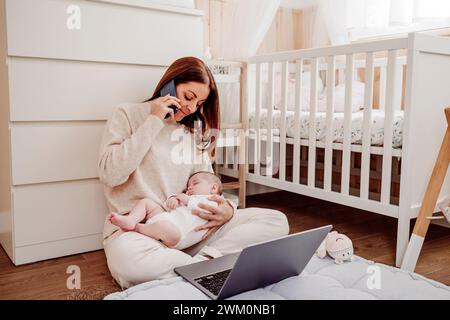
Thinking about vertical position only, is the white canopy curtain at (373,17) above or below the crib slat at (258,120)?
above

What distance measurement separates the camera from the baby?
52.2 inches

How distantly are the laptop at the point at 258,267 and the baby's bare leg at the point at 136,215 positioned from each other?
211mm

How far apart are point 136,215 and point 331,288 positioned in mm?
608

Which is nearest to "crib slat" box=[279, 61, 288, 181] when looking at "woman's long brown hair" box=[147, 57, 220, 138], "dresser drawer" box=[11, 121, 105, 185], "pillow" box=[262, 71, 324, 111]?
"pillow" box=[262, 71, 324, 111]

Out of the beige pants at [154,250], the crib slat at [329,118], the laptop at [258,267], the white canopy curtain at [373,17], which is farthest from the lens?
the white canopy curtain at [373,17]

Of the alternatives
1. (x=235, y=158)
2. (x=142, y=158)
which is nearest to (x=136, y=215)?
(x=142, y=158)

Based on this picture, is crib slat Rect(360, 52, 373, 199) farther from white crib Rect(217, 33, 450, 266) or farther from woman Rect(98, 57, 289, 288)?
woman Rect(98, 57, 289, 288)

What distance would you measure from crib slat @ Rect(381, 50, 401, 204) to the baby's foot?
0.90 meters

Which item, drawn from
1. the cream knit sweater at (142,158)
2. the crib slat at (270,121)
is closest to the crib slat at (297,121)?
the crib slat at (270,121)

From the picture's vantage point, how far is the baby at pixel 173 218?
4.35ft

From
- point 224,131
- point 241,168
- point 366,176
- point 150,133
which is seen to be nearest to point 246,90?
point 224,131

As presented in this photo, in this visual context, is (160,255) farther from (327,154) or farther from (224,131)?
(224,131)

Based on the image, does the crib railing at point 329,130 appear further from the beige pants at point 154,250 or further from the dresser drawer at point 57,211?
the dresser drawer at point 57,211
